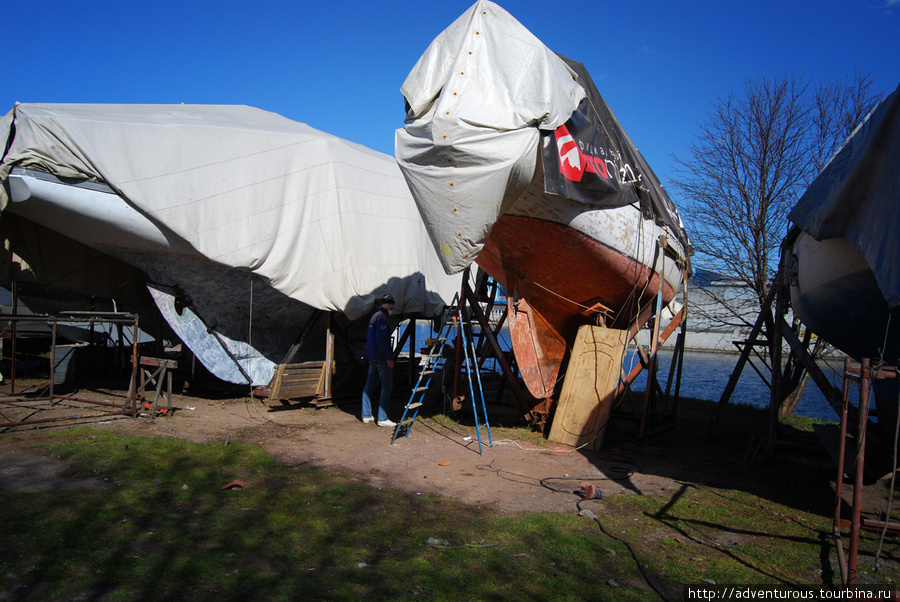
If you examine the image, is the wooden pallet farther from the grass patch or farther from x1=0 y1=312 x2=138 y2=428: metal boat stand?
the grass patch

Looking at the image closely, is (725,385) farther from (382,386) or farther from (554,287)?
(382,386)

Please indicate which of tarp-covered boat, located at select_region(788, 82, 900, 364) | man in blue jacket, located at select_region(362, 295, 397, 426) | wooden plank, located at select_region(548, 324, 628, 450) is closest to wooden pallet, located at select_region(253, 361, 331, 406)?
man in blue jacket, located at select_region(362, 295, 397, 426)

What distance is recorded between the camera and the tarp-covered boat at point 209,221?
705cm

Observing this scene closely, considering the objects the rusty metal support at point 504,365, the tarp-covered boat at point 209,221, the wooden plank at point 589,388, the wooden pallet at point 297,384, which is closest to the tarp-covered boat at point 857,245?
the wooden plank at point 589,388

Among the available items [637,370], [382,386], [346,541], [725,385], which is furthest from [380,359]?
[725,385]

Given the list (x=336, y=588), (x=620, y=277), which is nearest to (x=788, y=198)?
(x=620, y=277)

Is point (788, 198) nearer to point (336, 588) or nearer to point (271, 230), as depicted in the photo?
point (271, 230)

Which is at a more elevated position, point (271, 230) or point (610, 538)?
point (271, 230)

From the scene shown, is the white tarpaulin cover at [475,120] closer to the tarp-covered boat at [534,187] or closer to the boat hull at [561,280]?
the tarp-covered boat at [534,187]

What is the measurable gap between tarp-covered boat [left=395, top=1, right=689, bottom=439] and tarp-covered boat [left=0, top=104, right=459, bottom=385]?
255cm

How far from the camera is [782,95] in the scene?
12320 mm

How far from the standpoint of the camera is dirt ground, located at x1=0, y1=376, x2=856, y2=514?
5074 mm

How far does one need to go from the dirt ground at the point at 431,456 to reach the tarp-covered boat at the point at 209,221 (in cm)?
155

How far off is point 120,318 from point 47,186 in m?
1.82
